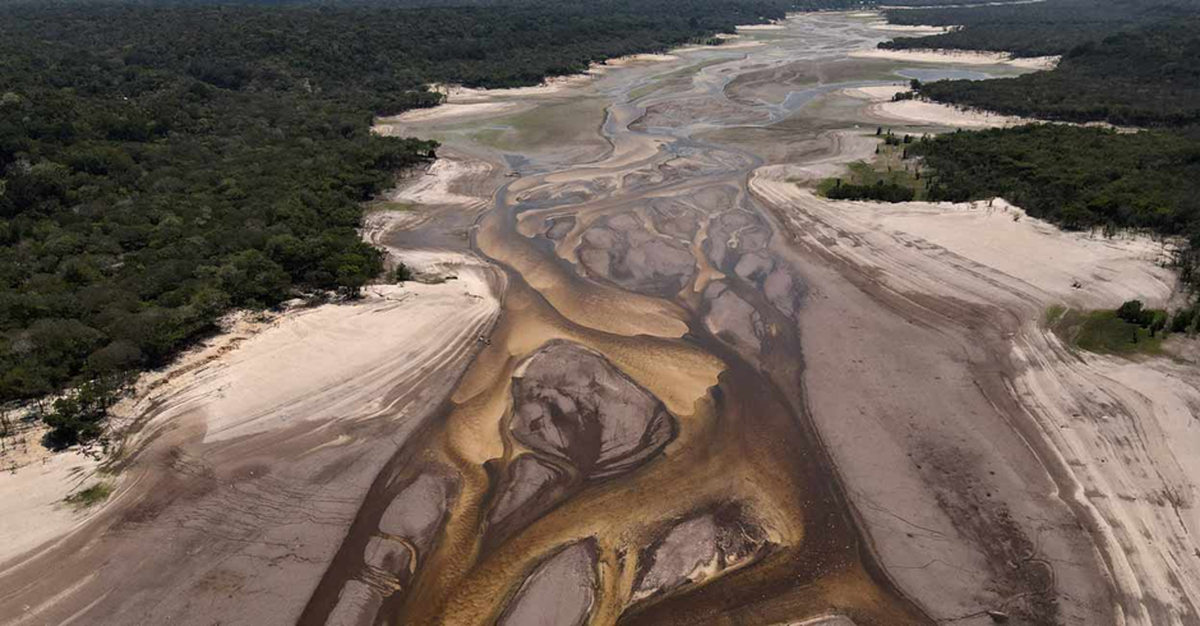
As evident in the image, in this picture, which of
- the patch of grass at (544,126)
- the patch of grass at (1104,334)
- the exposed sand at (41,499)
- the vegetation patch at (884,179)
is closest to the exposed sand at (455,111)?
the patch of grass at (544,126)

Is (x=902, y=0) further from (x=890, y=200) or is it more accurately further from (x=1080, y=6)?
(x=890, y=200)

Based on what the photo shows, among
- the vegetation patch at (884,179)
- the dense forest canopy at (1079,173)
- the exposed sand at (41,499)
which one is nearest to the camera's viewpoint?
the exposed sand at (41,499)

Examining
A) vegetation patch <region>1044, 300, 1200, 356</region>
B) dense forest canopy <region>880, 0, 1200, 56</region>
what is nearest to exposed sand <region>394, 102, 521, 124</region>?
vegetation patch <region>1044, 300, 1200, 356</region>

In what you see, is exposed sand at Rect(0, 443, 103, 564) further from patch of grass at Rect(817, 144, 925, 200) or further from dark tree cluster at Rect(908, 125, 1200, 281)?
dark tree cluster at Rect(908, 125, 1200, 281)

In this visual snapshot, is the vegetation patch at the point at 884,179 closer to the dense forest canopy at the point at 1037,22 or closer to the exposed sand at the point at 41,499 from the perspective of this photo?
the exposed sand at the point at 41,499

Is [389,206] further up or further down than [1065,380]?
further up

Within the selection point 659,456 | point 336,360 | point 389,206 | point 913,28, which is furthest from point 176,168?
point 913,28

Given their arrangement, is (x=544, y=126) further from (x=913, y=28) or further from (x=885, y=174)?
(x=913, y=28)
